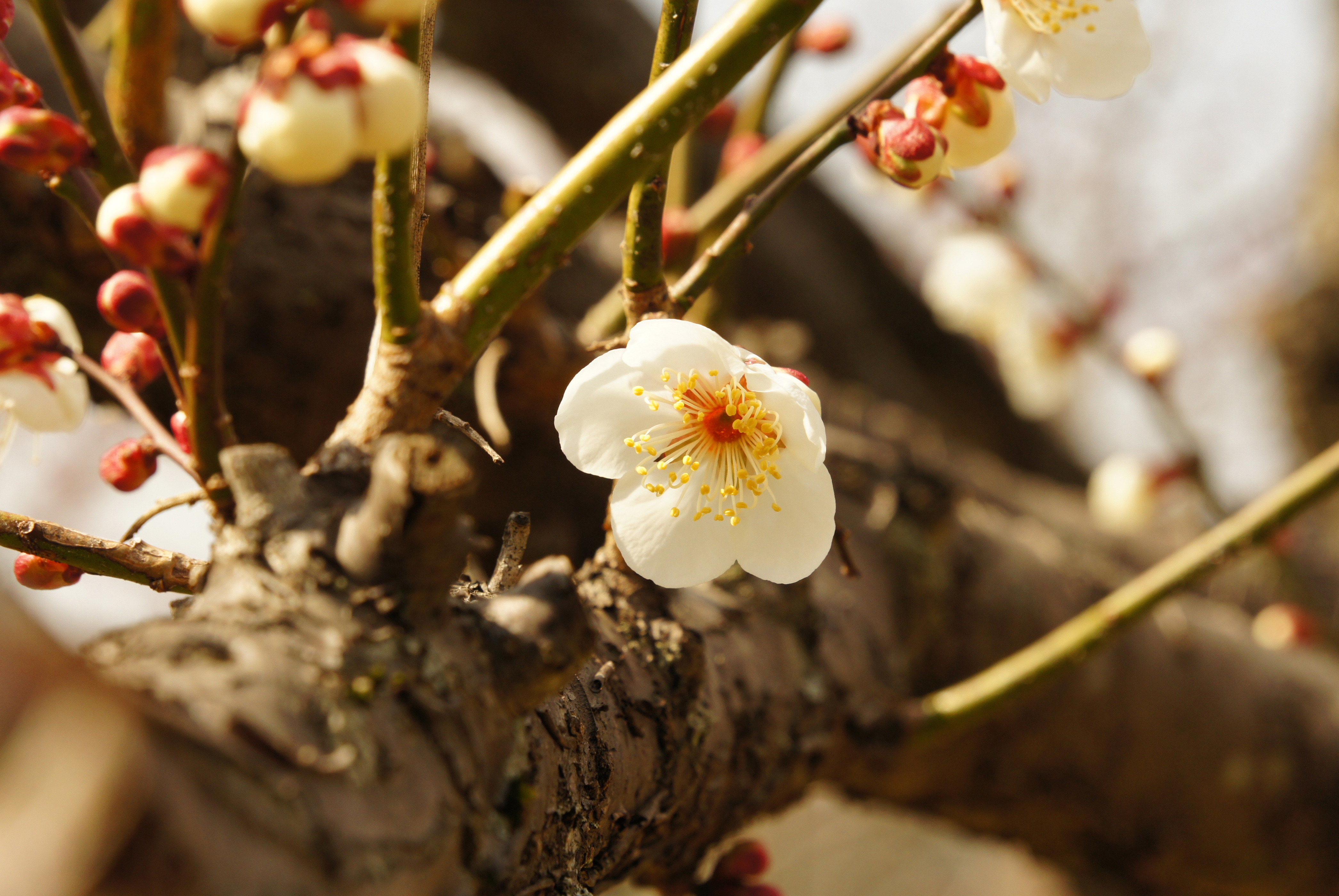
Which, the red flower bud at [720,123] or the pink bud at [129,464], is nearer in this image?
the pink bud at [129,464]

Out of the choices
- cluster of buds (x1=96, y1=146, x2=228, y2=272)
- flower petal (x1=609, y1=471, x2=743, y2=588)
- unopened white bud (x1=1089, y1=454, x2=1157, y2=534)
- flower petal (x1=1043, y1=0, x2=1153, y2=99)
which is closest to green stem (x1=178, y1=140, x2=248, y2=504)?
cluster of buds (x1=96, y1=146, x2=228, y2=272)

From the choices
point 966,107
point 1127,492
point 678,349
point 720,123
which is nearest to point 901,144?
point 966,107

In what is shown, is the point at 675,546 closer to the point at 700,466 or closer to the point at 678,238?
the point at 700,466

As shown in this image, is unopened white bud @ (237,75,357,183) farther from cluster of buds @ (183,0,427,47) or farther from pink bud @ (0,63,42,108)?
pink bud @ (0,63,42,108)

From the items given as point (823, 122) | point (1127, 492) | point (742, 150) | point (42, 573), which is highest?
point (1127, 492)

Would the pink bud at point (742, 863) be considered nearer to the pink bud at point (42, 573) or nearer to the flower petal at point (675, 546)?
the flower petal at point (675, 546)

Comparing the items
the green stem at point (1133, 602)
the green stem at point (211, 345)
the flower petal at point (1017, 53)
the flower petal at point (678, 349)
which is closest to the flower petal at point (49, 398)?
the green stem at point (211, 345)
